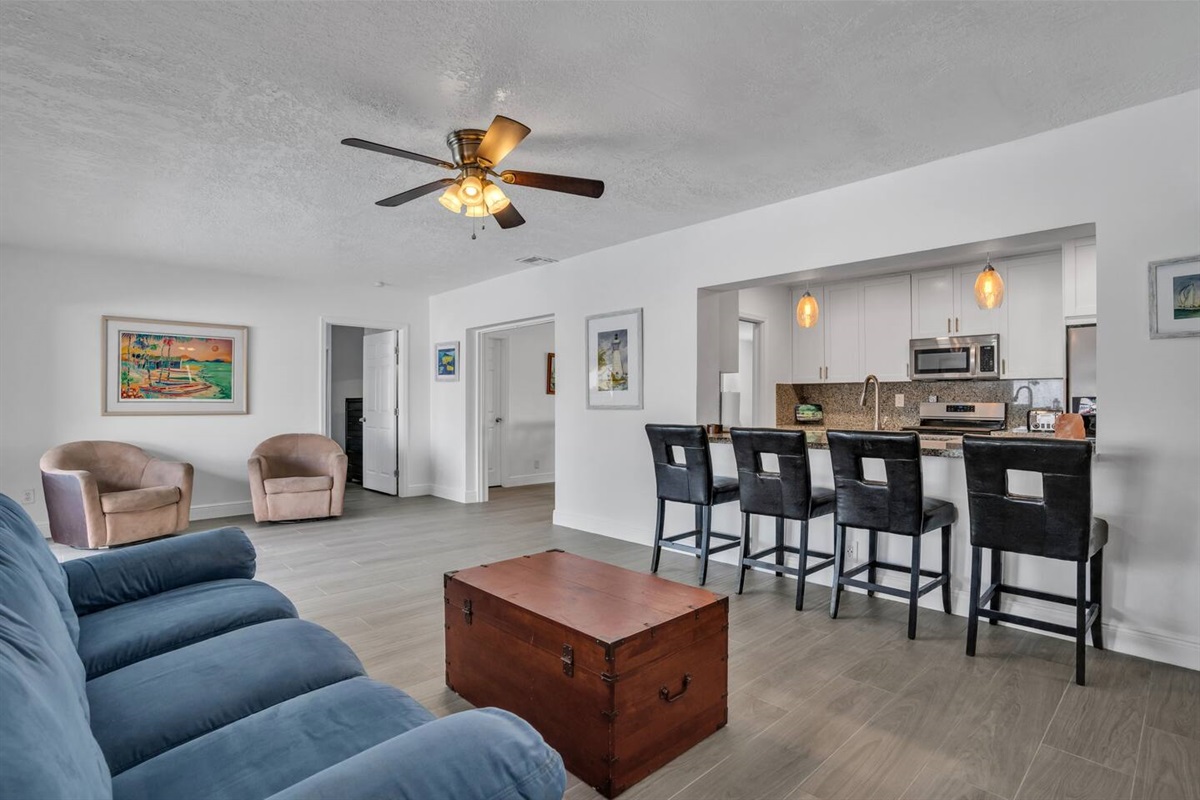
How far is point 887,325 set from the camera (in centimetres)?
598

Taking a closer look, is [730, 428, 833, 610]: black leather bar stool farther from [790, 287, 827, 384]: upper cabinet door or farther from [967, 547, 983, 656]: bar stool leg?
[790, 287, 827, 384]: upper cabinet door

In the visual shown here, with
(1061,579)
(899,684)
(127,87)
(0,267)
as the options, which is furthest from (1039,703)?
(0,267)

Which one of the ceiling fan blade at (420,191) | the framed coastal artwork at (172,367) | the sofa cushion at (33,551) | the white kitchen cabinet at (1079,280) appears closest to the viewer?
the sofa cushion at (33,551)

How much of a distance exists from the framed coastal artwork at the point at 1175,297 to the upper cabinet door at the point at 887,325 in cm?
313

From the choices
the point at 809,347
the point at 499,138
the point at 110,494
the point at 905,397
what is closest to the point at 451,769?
the point at 499,138

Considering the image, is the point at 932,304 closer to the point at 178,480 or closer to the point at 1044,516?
the point at 1044,516

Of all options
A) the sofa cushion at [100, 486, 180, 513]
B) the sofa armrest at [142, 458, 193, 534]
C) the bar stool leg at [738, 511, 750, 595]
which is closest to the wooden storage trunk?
the bar stool leg at [738, 511, 750, 595]

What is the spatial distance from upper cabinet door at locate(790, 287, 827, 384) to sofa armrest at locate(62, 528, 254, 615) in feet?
18.1

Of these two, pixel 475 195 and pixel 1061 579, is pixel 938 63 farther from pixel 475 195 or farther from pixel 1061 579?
pixel 1061 579

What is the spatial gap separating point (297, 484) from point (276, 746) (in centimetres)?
497

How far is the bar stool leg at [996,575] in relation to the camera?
3.12 meters

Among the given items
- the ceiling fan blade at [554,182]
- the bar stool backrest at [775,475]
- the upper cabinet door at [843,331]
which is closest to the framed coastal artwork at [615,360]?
the bar stool backrest at [775,475]

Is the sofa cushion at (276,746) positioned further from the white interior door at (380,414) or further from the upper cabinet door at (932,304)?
the white interior door at (380,414)

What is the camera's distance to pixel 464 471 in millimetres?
6988
